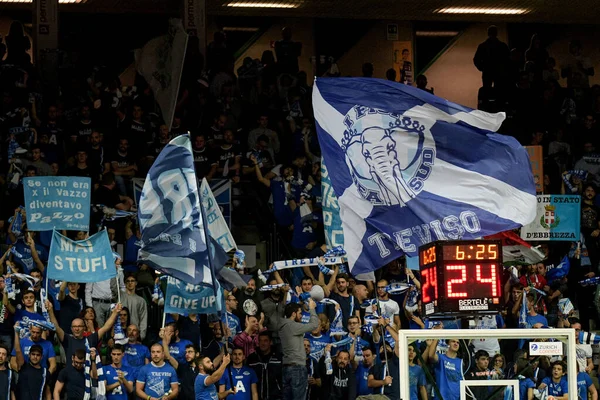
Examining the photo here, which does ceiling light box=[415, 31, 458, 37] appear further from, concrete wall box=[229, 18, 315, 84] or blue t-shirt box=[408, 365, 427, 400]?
blue t-shirt box=[408, 365, 427, 400]

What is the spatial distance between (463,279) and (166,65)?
41.0ft

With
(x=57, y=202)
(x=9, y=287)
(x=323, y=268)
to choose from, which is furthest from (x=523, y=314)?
(x=9, y=287)

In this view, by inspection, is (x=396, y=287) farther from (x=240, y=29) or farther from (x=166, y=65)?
(x=240, y=29)

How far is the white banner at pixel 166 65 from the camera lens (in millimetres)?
26828

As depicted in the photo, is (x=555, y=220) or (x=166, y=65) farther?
(x=166, y=65)

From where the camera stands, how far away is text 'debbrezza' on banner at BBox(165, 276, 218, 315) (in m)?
21.6

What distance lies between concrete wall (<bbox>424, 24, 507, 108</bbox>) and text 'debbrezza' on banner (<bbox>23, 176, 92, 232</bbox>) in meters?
14.4

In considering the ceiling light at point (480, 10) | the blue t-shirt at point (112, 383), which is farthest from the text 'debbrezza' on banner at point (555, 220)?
the blue t-shirt at point (112, 383)

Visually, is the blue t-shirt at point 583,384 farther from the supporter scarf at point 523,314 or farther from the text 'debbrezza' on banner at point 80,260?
the text 'debbrezza' on banner at point 80,260

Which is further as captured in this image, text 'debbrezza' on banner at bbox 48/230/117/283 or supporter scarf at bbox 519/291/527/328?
supporter scarf at bbox 519/291/527/328

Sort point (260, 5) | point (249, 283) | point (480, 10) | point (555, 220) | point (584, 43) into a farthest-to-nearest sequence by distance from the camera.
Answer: point (584, 43) → point (480, 10) → point (260, 5) → point (555, 220) → point (249, 283)

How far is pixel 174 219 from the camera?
68.3 ft

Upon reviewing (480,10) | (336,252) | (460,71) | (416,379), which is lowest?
(416,379)

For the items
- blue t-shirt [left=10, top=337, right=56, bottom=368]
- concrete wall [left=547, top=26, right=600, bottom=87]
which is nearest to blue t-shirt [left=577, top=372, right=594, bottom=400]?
blue t-shirt [left=10, top=337, right=56, bottom=368]
